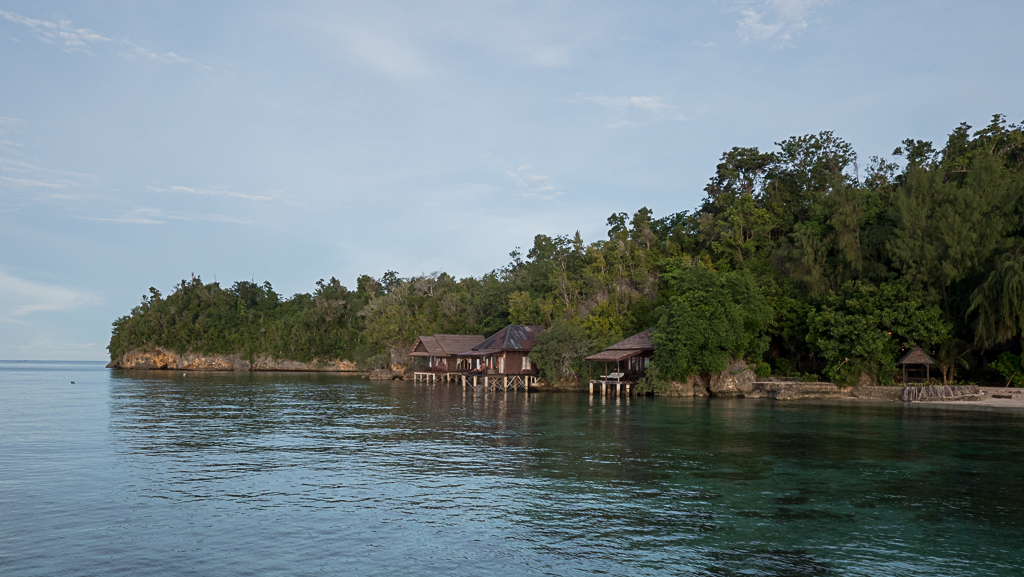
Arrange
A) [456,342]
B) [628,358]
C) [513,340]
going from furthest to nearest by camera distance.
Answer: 1. [456,342]
2. [513,340]
3. [628,358]

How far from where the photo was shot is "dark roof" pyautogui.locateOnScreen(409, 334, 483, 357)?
63.2m

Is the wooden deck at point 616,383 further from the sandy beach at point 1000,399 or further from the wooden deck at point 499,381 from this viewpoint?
the sandy beach at point 1000,399

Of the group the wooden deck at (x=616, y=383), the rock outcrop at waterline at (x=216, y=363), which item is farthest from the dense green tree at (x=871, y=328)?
the rock outcrop at waterline at (x=216, y=363)

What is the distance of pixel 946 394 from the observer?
37.3m

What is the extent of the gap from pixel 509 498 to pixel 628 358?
1319 inches

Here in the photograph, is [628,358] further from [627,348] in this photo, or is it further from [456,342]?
[456,342]

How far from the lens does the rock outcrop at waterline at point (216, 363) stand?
99.6 metres

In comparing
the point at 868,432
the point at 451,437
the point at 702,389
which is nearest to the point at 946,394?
the point at 702,389

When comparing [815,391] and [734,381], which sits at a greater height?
[734,381]

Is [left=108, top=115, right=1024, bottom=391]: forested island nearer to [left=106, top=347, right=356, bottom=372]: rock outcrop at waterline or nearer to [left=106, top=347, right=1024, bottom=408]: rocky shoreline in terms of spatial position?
[left=106, top=347, right=1024, bottom=408]: rocky shoreline

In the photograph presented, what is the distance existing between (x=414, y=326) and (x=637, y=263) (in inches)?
1249

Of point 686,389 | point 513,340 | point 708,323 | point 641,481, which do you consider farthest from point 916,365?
point 641,481

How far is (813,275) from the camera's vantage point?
142ft

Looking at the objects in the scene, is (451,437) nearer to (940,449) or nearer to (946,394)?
(940,449)
